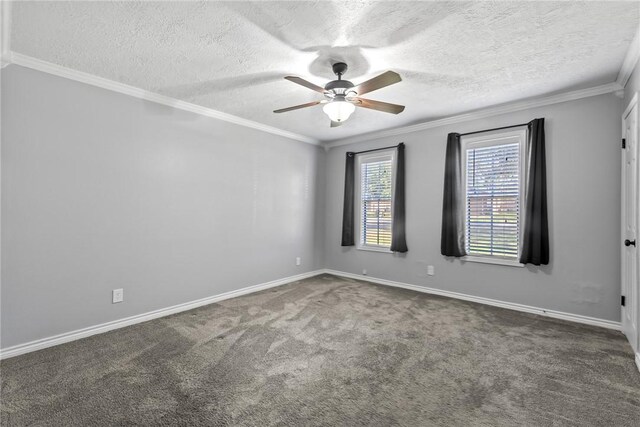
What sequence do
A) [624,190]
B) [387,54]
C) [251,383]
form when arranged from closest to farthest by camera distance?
[251,383], [387,54], [624,190]

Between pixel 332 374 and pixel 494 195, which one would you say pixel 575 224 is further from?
pixel 332 374

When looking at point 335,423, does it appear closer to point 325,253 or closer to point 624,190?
point 624,190

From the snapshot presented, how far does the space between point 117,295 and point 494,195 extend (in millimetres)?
4601

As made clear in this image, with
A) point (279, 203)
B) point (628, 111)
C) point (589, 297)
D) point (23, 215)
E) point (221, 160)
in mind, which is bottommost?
point (589, 297)

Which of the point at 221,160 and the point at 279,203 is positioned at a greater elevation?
the point at 221,160

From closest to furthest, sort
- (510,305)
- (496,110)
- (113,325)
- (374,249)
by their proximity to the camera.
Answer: (113,325) < (510,305) < (496,110) < (374,249)

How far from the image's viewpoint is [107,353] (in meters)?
2.57

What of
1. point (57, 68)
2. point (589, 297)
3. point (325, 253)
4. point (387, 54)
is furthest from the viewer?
point (325, 253)

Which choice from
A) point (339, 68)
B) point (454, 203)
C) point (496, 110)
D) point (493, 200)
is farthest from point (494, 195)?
point (339, 68)

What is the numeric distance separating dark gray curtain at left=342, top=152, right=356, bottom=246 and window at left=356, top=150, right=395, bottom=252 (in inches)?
4.4

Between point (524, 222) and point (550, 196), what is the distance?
395mm

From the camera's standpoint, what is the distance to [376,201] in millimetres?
5191

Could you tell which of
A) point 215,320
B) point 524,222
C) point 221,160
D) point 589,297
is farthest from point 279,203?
point 589,297

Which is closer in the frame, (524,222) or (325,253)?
(524,222)
